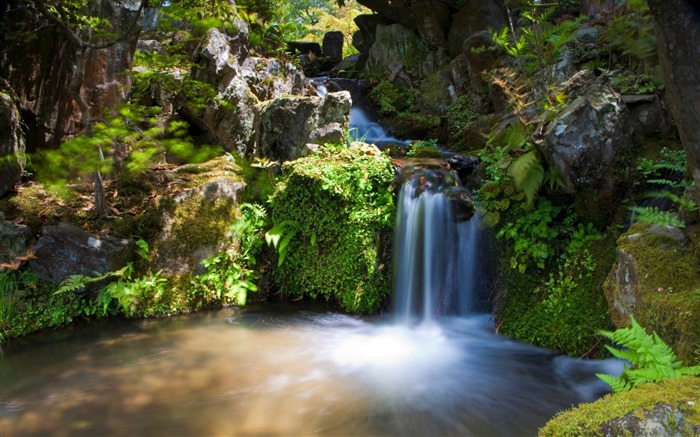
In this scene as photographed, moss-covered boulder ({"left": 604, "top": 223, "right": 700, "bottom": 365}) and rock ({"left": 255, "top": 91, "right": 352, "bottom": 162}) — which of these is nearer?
moss-covered boulder ({"left": 604, "top": 223, "right": 700, "bottom": 365})

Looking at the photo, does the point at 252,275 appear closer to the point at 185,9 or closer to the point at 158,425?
the point at 158,425

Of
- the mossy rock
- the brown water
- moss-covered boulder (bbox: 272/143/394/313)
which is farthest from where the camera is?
moss-covered boulder (bbox: 272/143/394/313)

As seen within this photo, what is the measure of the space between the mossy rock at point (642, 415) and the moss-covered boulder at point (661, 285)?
1.04 metres

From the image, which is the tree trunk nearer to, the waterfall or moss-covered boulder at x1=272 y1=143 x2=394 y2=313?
the waterfall

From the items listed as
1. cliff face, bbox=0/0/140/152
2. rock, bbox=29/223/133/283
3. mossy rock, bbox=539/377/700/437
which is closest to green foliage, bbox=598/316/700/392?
mossy rock, bbox=539/377/700/437

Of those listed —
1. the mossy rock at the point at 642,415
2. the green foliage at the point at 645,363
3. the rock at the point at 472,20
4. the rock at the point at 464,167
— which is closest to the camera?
the mossy rock at the point at 642,415

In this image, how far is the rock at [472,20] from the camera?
13.3m

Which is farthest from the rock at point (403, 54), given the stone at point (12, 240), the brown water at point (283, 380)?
the stone at point (12, 240)

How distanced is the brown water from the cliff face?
402 centimetres

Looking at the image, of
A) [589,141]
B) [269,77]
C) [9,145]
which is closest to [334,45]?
[269,77]

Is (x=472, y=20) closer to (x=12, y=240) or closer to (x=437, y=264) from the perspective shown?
(x=437, y=264)

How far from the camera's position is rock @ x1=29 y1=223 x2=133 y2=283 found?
6.25 m

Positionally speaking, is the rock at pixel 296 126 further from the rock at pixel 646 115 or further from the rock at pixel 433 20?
the rock at pixel 433 20

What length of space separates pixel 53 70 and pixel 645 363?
9.57 m
